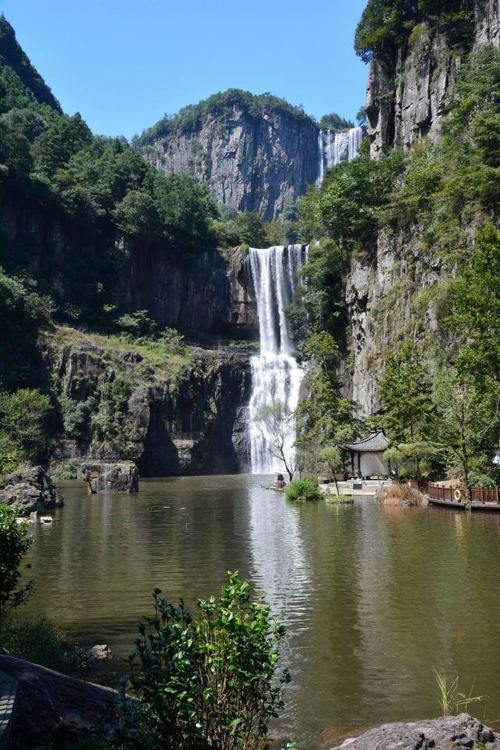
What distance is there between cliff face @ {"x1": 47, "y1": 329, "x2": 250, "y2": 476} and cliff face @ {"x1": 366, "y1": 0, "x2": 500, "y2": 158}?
88.8 ft

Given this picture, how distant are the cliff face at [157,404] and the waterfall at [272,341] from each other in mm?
1464

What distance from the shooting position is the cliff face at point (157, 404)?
2306 inches

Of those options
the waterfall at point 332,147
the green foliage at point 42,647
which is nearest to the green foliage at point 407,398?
the green foliage at point 42,647

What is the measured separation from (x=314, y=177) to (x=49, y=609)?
142 meters

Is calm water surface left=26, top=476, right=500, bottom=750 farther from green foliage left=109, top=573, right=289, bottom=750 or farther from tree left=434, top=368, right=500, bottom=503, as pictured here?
tree left=434, top=368, right=500, bottom=503

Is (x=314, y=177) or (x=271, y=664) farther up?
(x=314, y=177)

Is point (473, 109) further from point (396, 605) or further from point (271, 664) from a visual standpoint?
point (271, 664)

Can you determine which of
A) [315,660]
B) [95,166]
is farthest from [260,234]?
[315,660]

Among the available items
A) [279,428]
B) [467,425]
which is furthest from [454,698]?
[279,428]

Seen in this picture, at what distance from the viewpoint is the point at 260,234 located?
82.0 meters

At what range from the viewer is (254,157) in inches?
5586

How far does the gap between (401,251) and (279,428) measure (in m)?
17.2

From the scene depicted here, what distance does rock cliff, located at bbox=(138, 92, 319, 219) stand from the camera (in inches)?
5517

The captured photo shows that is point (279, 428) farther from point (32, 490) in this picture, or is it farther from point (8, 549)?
point (8, 549)
